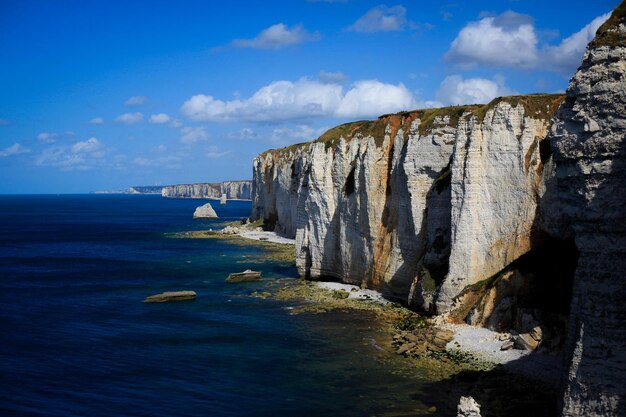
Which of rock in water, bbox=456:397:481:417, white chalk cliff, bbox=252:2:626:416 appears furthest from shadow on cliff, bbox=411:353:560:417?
white chalk cliff, bbox=252:2:626:416

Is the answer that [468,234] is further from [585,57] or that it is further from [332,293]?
[585,57]

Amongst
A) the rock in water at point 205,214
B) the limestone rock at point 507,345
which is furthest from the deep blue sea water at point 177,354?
the rock in water at point 205,214

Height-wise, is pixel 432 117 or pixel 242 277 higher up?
pixel 432 117

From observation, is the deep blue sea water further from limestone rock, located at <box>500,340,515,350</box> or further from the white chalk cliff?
the white chalk cliff

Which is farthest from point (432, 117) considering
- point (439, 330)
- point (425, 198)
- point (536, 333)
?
point (536, 333)

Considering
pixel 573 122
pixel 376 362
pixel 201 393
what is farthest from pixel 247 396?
pixel 573 122

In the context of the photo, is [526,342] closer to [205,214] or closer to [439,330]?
[439,330]

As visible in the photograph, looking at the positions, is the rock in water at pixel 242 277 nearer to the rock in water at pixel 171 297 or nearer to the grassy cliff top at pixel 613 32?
the rock in water at pixel 171 297

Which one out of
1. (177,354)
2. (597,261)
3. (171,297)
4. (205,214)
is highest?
(597,261)
